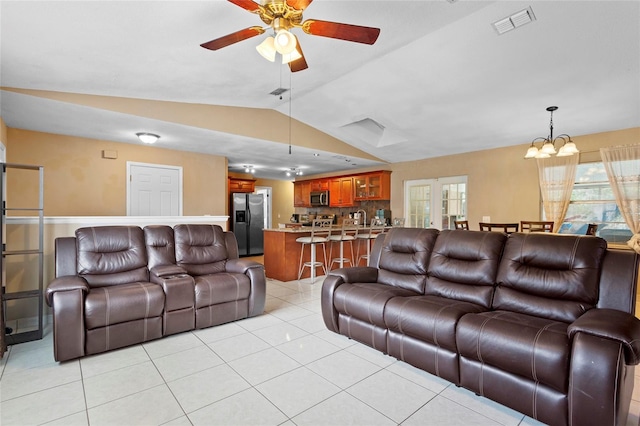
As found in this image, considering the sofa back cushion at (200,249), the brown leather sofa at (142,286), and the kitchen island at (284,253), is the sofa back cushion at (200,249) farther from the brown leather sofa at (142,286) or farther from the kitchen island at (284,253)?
the kitchen island at (284,253)

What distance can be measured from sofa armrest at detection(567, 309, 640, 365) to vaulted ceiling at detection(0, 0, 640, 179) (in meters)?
2.41

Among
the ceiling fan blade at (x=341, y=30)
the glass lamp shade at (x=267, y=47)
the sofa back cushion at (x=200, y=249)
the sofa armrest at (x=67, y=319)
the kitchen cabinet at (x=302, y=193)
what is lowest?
the sofa armrest at (x=67, y=319)

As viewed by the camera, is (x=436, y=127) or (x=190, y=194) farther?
(x=190, y=194)

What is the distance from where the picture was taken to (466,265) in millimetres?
2701

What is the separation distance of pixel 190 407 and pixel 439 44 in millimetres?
3749

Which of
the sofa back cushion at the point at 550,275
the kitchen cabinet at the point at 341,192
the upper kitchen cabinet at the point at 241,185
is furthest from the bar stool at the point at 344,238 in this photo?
the upper kitchen cabinet at the point at 241,185

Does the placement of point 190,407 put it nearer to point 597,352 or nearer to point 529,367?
point 529,367

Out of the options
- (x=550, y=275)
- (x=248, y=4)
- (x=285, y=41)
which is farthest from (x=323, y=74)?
(x=550, y=275)

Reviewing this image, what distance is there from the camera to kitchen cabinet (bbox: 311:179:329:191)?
8836 mm

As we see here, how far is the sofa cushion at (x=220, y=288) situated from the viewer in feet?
10.4

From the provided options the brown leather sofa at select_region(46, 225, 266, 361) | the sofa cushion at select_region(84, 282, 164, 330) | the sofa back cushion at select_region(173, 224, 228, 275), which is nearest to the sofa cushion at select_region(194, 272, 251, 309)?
the brown leather sofa at select_region(46, 225, 266, 361)

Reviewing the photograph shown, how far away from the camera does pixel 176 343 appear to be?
291 centimetres

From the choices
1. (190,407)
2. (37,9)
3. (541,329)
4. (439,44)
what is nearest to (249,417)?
(190,407)

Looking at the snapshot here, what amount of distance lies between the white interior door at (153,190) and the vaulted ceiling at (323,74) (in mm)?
524
